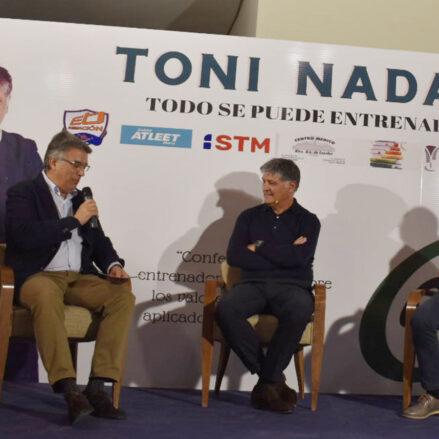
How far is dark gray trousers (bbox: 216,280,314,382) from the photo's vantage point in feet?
11.2

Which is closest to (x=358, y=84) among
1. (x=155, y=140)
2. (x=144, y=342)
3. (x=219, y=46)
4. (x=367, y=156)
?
(x=367, y=156)

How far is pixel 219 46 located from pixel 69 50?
96 centimetres

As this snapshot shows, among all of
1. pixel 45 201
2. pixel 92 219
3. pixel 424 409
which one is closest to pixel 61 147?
pixel 45 201

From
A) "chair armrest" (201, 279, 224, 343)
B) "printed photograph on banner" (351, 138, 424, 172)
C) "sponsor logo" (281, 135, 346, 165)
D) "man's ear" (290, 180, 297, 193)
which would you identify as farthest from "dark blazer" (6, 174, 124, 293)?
"printed photograph on banner" (351, 138, 424, 172)

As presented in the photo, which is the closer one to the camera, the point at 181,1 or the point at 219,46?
the point at 219,46

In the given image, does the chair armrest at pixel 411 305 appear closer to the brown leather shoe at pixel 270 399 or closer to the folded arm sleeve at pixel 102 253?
the brown leather shoe at pixel 270 399

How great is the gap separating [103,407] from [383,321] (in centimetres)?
202

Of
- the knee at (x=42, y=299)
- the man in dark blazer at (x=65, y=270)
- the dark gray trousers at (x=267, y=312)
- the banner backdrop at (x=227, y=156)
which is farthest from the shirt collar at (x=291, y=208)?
the knee at (x=42, y=299)

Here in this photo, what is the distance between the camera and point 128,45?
4316mm

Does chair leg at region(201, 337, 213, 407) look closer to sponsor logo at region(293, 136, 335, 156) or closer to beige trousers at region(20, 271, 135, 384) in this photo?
beige trousers at region(20, 271, 135, 384)

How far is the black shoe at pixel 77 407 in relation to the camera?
9.13ft

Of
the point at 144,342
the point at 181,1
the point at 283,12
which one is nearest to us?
the point at 144,342

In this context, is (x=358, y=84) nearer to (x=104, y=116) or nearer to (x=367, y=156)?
(x=367, y=156)

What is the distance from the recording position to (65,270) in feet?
11.3
